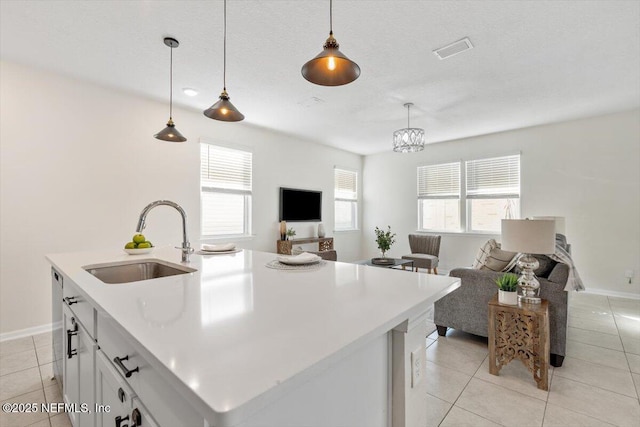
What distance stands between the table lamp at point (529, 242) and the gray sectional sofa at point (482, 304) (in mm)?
137

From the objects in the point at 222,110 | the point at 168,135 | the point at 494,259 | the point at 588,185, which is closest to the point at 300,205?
the point at 168,135

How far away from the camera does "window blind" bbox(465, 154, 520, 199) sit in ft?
17.0

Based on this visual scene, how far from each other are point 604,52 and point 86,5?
426cm

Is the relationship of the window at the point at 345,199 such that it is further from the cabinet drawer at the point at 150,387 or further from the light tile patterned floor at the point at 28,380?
the cabinet drawer at the point at 150,387

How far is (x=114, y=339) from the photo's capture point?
0.97m

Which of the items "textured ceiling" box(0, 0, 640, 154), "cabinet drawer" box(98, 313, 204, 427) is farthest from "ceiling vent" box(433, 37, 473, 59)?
"cabinet drawer" box(98, 313, 204, 427)

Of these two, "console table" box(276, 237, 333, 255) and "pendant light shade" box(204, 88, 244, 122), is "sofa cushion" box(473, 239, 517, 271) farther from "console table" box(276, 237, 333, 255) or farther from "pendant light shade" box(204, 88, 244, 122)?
"console table" box(276, 237, 333, 255)

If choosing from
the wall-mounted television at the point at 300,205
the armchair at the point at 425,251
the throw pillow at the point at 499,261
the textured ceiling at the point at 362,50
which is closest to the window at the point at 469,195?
the armchair at the point at 425,251

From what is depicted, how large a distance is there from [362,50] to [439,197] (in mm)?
4050

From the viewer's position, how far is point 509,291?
7.34 ft

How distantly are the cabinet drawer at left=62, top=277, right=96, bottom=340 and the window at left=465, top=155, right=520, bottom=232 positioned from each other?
5.67 meters

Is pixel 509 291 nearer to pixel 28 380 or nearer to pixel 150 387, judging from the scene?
pixel 150 387

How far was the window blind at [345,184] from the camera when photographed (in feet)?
21.9

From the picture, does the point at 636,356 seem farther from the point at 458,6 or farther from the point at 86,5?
the point at 86,5
